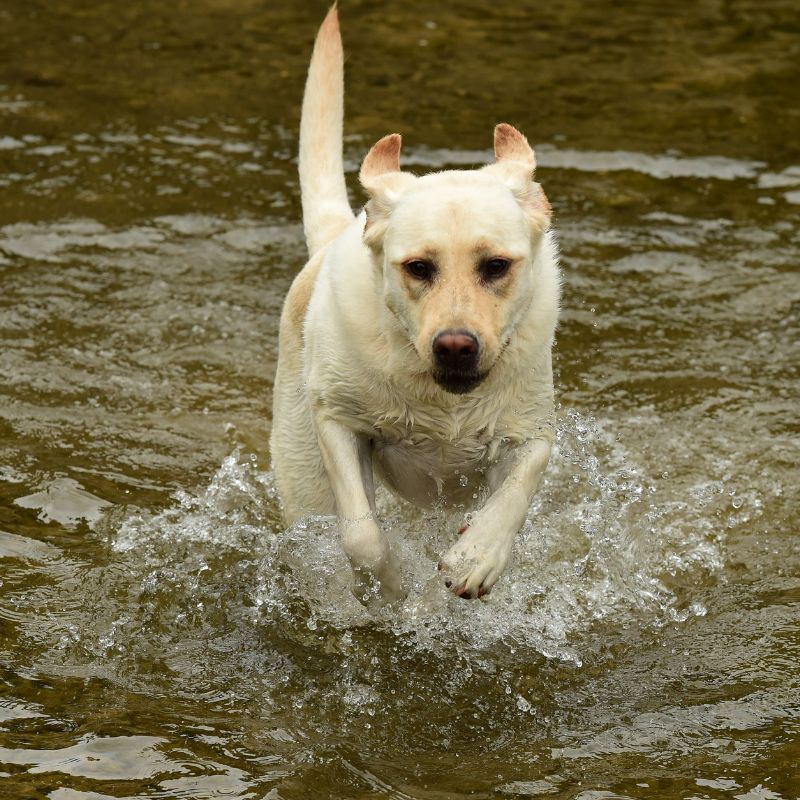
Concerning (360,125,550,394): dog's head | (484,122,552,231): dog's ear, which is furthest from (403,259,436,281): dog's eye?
(484,122,552,231): dog's ear

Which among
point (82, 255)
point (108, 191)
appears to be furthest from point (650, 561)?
point (108, 191)

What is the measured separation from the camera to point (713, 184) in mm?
8891

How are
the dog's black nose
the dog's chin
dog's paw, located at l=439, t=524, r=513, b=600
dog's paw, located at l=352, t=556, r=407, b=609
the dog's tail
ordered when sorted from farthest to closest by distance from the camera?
the dog's tail, dog's paw, located at l=352, t=556, r=407, b=609, dog's paw, located at l=439, t=524, r=513, b=600, the dog's chin, the dog's black nose

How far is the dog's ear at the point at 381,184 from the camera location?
14.1 feet

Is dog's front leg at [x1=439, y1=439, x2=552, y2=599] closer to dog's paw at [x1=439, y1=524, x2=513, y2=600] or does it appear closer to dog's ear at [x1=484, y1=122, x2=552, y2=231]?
dog's paw at [x1=439, y1=524, x2=513, y2=600]

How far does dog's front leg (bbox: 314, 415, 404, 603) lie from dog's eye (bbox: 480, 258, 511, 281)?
808 mm

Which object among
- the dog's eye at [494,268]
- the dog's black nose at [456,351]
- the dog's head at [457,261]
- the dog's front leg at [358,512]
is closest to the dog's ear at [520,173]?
the dog's head at [457,261]

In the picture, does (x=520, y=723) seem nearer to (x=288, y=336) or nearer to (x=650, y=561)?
(x=650, y=561)

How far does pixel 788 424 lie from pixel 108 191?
457 cm

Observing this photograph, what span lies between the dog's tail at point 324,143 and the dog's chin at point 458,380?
1.45 m

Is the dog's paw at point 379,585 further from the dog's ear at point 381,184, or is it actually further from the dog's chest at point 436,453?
the dog's ear at point 381,184

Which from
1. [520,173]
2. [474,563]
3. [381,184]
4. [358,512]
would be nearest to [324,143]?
[381,184]

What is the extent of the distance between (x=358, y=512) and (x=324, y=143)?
1.92 meters

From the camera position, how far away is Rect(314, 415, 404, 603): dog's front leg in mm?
4387
